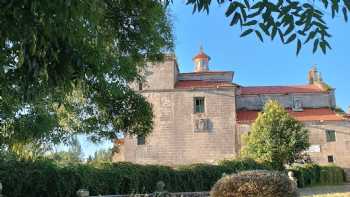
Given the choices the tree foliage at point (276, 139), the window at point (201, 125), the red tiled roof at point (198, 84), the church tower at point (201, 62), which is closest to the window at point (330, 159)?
the tree foliage at point (276, 139)

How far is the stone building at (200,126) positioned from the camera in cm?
4325

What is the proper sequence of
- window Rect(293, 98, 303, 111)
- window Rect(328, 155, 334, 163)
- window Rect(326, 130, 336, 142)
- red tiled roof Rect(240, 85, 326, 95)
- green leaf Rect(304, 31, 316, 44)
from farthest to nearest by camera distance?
red tiled roof Rect(240, 85, 326, 95) < window Rect(293, 98, 303, 111) < window Rect(326, 130, 336, 142) < window Rect(328, 155, 334, 163) < green leaf Rect(304, 31, 316, 44)

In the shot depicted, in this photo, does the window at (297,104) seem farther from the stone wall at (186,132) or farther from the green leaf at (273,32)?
the green leaf at (273,32)

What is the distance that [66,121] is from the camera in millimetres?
21844

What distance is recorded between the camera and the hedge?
16812 mm

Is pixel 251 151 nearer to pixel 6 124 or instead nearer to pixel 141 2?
pixel 6 124

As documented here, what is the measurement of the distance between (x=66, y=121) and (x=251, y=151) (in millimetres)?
18305

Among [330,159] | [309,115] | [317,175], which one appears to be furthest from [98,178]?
[309,115]

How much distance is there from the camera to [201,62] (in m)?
51.7

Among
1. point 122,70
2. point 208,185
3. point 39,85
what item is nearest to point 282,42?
point 39,85

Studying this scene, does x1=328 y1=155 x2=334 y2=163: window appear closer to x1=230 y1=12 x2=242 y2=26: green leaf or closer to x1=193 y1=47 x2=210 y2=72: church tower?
x1=193 y1=47 x2=210 y2=72: church tower

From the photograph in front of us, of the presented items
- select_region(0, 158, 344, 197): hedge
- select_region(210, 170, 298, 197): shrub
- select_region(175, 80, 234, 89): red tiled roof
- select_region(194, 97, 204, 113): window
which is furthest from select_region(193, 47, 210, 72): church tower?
select_region(210, 170, 298, 197): shrub

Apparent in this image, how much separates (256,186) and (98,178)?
406 inches

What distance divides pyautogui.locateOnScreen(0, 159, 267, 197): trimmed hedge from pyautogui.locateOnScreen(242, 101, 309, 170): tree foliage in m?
8.85
